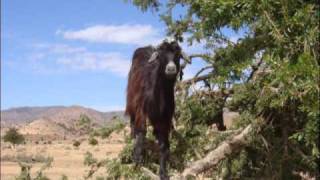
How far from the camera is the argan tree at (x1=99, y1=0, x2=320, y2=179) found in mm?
6359

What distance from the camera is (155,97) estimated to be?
762cm

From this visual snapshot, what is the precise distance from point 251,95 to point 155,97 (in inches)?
47.4

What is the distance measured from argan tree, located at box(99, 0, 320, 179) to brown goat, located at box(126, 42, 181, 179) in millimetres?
380

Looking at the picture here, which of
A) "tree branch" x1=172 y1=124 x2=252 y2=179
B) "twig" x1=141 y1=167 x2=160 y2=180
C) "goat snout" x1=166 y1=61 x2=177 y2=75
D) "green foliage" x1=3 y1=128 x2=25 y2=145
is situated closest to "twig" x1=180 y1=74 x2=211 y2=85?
"tree branch" x1=172 y1=124 x2=252 y2=179

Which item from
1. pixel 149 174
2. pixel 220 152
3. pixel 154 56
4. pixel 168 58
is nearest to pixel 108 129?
pixel 149 174

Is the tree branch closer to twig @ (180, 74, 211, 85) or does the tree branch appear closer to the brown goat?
the brown goat

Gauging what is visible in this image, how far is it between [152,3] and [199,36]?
57.6 inches

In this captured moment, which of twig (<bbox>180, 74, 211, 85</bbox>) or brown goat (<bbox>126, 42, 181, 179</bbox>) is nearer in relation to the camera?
brown goat (<bbox>126, 42, 181, 179</bbox>)

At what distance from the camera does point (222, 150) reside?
8.34 meters

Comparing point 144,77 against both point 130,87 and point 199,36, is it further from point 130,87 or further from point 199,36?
point 199,36

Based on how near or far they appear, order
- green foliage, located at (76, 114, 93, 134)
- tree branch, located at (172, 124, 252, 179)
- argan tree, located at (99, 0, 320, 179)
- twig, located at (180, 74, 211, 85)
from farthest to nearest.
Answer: twig, located at (180, 74, 211, 85)
green foliage, located at (76, 114, 93, 134)
tree branch, located at (172, 124, 252, 179)
argan tree, located at (99, 0, 320, 179)

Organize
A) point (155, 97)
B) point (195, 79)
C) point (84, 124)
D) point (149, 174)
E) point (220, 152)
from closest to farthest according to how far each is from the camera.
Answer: point (155, 97), point (149, 174), point (220, 152), point (84, 124), point (195, 79)

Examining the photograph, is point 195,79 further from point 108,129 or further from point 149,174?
point 149,174

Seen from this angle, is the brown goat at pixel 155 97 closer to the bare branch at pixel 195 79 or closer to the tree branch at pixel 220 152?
the tree branch at pixel 220 152
